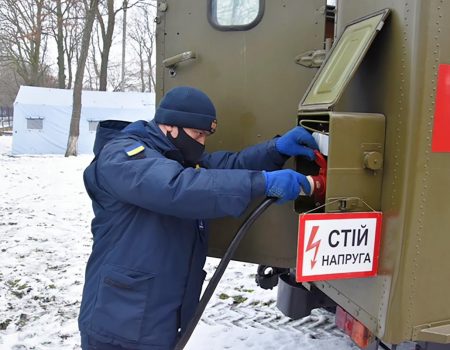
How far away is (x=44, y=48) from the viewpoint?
Answer: 30.4 m

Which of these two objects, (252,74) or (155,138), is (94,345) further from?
(252,74)

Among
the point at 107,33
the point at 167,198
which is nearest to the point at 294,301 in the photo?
the point at 167,198

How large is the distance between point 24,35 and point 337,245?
941 inches

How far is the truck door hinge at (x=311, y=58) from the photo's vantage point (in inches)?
106

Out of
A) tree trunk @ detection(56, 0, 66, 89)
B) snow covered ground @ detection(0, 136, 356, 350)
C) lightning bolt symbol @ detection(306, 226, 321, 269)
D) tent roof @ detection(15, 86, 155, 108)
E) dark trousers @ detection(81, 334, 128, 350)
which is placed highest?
tree trunk @ detection(56, 0, 66, 89)

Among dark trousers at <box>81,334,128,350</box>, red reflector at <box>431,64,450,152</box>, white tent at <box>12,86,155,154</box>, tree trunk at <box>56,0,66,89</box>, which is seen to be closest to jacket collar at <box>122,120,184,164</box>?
dark trousers at <box>81,334,128,350</box>

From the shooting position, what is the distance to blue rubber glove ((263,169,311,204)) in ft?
6.85

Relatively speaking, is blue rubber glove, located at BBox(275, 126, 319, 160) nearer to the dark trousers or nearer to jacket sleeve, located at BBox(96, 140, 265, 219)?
jacket sleeve, located at BBox(96, 140, 265, 219)

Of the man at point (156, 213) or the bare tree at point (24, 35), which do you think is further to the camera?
the bare tree at point (24, 35)

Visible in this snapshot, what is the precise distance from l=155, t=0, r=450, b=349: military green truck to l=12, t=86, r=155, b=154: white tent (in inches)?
658

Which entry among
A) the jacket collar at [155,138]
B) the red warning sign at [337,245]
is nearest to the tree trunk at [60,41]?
the jacket collar at [155,138]

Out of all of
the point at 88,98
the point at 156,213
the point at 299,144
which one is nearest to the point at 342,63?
the point at 299,144

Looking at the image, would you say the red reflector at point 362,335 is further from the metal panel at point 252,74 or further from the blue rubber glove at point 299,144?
the blue rubber glove at point 299,144

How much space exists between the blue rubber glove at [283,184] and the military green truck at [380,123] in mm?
136
